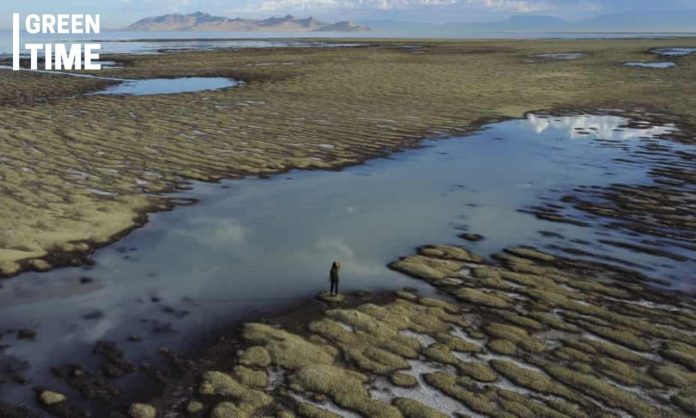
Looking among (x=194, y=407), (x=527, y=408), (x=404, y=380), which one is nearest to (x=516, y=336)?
(x=527, y=408)

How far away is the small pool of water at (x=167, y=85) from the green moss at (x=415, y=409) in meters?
49.3

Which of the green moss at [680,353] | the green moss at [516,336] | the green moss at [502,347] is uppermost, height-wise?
the green moss at [680,353]

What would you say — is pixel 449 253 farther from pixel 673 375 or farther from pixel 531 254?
pixel 673 375

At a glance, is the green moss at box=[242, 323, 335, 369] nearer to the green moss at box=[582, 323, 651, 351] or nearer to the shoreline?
the green moss at box=[582, 323, 651, 351]

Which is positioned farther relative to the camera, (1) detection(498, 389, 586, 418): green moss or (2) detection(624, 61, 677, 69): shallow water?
(2) detection(624, 61, 677, 69): shallow water

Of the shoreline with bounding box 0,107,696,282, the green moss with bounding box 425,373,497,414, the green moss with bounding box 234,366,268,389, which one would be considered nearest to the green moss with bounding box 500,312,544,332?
the green moss with bounding box 425,373,497,414

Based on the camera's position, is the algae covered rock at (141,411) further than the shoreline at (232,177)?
No

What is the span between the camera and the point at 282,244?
1870 centimetres

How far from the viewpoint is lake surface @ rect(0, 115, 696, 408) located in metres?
13.7

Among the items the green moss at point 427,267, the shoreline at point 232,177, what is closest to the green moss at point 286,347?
the green moss at point 427,267

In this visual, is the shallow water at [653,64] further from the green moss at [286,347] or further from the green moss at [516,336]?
the green moss at [286,347]

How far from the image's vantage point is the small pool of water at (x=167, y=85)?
55519 mm

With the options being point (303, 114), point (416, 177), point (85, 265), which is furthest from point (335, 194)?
point (303, 114)

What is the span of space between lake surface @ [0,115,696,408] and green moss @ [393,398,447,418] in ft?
16.2
